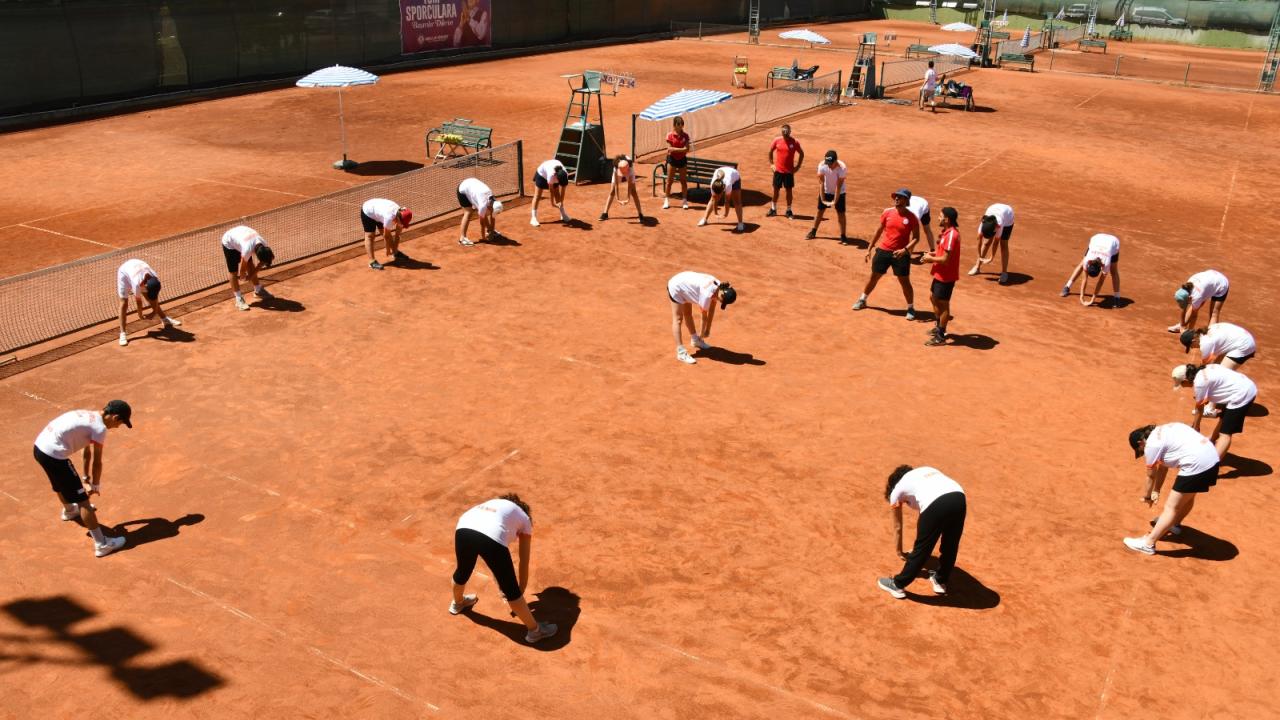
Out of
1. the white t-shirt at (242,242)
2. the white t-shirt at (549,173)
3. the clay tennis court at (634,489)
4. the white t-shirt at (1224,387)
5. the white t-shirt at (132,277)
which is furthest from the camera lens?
the white t-shirt at (549,173)

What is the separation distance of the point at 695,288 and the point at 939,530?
5.65 metres

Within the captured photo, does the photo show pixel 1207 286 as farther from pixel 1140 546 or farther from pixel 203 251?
pixel 203 251

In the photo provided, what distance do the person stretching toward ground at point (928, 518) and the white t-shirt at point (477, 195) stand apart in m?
11.4

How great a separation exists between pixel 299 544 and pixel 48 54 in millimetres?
29776

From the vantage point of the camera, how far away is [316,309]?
1536 cm

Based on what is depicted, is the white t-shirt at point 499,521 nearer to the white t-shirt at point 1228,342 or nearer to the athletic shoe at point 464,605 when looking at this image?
the athletic shoe at point 464,605

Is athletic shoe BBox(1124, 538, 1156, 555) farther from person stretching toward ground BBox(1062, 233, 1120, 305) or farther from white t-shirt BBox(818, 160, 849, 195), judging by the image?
white t-shirt BBox(818, 160, 849, 195)

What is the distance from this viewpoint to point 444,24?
45.5m

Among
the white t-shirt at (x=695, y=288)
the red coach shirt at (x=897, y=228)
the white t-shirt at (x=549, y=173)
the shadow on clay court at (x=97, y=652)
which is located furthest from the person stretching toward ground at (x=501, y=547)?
the white t-shirt at (x=549, y=173)

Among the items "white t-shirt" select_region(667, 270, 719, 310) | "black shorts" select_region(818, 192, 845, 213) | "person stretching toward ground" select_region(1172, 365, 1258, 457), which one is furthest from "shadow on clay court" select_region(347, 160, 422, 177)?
"person stretching toward ground" select_region(1172, 365, 1258, 457)

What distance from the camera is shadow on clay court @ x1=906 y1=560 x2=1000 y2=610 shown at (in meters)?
8.90

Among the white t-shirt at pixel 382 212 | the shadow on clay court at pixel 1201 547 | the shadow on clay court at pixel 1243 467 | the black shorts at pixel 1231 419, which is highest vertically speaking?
the white t-shirt at pixel 382 212

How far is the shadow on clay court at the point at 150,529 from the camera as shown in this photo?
9.55 meters

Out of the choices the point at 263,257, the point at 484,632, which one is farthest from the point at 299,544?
the point at 263,257
